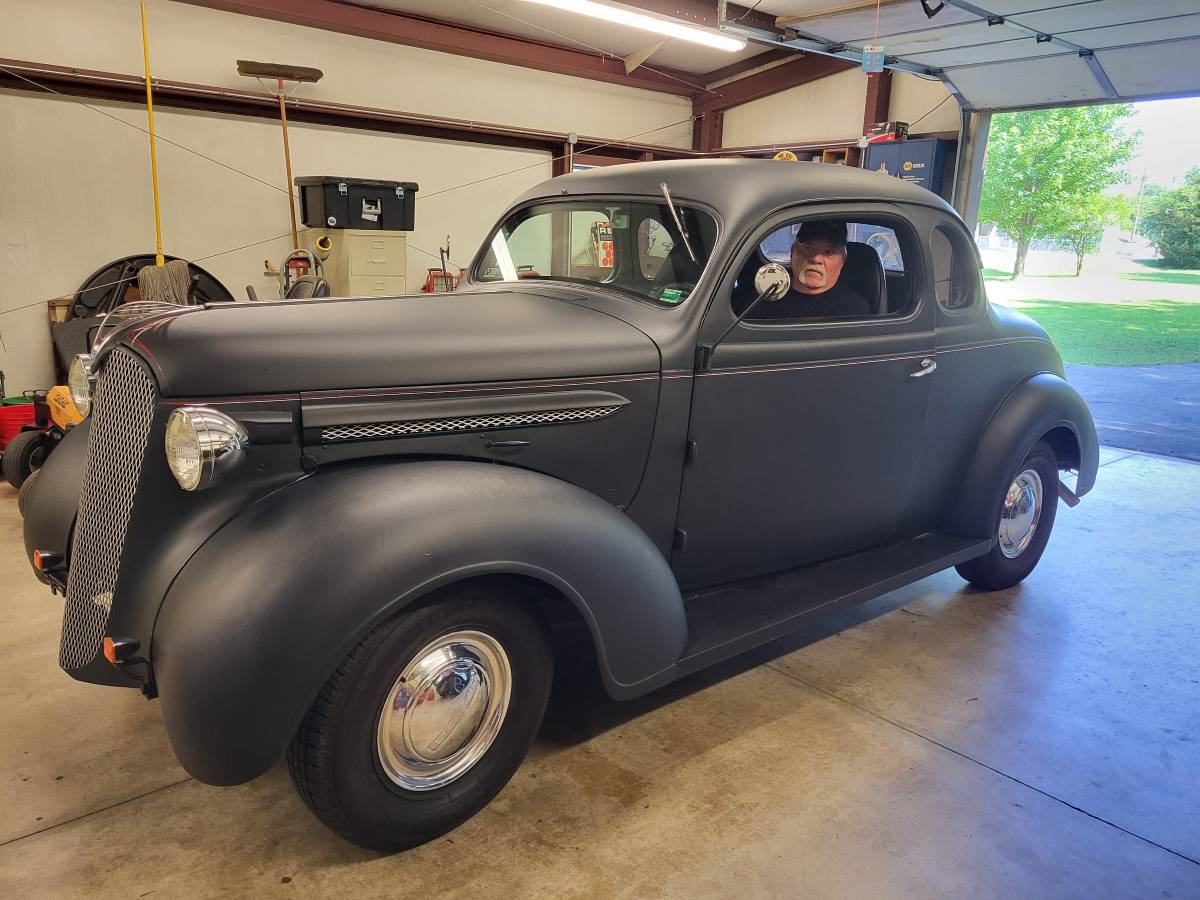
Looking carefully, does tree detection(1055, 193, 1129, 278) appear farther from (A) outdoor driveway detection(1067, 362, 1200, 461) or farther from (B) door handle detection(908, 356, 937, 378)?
(B) door handle detection(908, 356, 937, 378)

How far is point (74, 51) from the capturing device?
20.3ft

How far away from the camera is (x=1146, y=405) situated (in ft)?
28.6

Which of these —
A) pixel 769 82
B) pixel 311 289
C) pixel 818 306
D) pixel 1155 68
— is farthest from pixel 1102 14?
pixel 311 289

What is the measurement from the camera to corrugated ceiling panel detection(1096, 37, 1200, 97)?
217 inches

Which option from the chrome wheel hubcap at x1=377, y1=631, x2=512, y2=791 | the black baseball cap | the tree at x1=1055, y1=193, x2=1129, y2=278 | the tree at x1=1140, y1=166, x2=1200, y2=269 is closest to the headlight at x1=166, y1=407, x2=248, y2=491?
the chrome wheel hubcap at x1=377, y1=631, x2=512, y2=791

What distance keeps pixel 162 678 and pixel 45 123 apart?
20.0 feet

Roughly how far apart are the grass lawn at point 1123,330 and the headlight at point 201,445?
1172 centimetres

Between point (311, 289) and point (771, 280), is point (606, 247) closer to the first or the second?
point (771, 280)

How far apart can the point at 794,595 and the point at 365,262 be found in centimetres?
515

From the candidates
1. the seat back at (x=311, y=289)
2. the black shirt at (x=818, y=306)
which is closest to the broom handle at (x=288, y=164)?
the seat back at (x=311, y=289)

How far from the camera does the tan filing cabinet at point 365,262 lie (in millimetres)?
6668

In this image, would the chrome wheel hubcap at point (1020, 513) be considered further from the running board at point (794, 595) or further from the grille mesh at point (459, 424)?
the grille mesh at point (459, 424)

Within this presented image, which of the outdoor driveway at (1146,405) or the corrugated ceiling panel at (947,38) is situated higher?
the corrugated ceiling panel at (947,38)

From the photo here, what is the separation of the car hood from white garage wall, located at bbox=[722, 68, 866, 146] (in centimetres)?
762
